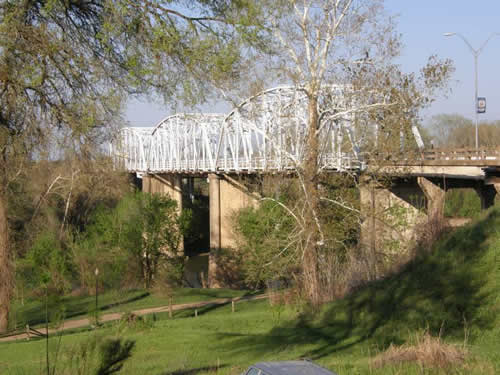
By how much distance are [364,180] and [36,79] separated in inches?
647

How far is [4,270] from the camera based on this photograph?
15352mm

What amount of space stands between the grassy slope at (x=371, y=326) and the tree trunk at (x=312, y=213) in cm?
139

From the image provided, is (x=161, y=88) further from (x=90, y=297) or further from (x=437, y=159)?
(x=90, y=297)

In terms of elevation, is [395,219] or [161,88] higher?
[161,88]

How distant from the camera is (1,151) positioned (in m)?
9.36

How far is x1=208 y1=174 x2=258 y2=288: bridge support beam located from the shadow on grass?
3894 centimetres

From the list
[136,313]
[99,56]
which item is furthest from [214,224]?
[99,56]

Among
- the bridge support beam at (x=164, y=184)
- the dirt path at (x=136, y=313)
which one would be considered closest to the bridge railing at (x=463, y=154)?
the dirt path at (x=136, y=313)

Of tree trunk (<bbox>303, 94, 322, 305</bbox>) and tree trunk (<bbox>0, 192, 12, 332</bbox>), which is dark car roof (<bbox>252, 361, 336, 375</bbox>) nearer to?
tree trunk (<bbox>0, 192, 12, 332</bbox>)

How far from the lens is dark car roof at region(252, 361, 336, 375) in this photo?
6842 millimetres

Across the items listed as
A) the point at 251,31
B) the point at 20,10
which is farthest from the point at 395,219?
the point at 20,10

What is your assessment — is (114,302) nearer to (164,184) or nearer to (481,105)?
(481,105)

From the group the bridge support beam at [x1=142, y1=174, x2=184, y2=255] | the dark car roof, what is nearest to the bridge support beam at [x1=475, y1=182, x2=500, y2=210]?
the dark car roof

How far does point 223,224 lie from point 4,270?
48633 millimetres
